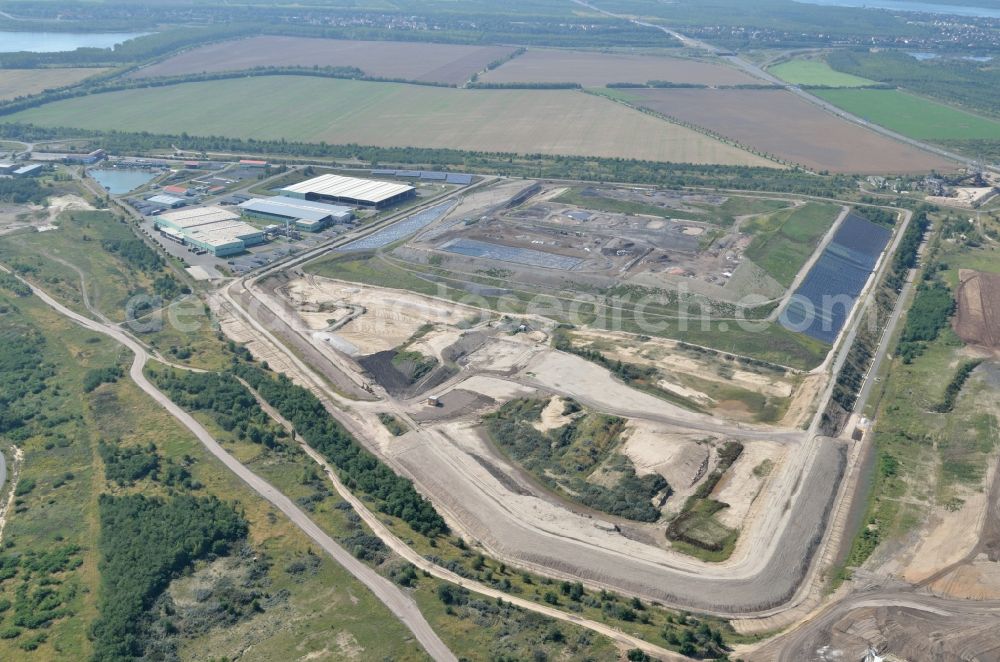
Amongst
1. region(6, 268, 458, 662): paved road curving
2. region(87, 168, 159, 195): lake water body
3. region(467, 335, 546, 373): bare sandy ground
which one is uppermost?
region(87, 168, 159, 195): lake water body

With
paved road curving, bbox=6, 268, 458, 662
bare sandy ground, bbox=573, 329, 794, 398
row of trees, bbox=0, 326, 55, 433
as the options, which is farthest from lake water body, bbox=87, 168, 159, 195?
bare sandy ground, bbox=573, 329, 794, 398

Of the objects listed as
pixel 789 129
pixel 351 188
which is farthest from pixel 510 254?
pixel 789 129

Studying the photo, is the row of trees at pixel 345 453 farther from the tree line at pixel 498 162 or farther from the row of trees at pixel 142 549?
the tree line at pixel 498 162

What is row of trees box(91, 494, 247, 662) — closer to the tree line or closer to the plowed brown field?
the plowed brown field

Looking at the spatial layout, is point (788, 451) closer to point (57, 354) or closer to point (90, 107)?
point (57, 354)

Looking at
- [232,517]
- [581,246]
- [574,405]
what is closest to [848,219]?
[581,246]
